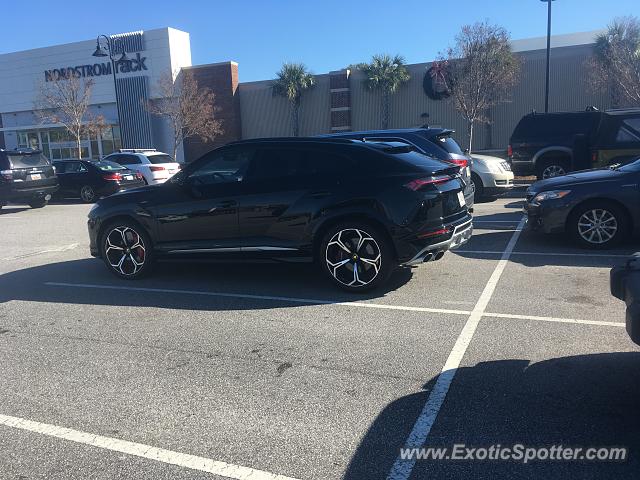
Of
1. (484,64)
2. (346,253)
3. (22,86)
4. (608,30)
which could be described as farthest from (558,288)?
(22,86)

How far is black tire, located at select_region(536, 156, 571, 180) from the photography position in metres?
14.4

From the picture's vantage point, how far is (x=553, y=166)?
1448cm

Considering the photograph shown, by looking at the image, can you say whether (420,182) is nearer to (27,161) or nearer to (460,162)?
(460,162)

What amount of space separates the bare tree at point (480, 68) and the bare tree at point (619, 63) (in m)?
Answer: 4.31

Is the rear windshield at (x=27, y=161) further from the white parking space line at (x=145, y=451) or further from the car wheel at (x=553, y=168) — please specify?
the car wheel at (x=553, y=168)

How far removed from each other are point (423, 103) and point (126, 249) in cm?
2974

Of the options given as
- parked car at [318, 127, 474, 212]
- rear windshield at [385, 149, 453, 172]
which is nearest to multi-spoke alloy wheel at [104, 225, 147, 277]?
rear windshield at [385, 149, 453, 172]

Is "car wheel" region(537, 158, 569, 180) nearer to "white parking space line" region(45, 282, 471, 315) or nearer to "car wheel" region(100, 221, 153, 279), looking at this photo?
"white parking space line" region(45, 282, 471, 315)

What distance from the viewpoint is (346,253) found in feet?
19.1

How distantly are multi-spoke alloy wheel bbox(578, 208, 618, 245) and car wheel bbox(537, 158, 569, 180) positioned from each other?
729 cm

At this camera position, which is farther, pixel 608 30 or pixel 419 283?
pixel 608 30

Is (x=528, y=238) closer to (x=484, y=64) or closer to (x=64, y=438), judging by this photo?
(x=64, y=438)

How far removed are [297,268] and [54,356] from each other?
11.1 feet

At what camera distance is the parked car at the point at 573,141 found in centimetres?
1278
